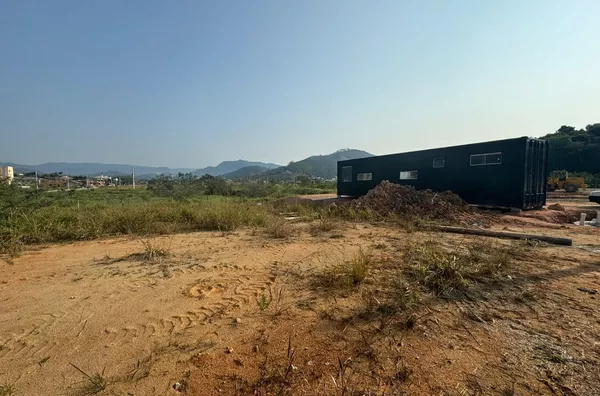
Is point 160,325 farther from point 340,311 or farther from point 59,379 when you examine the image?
point 340,311

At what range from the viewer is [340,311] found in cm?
296

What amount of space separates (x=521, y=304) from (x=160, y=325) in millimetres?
3897

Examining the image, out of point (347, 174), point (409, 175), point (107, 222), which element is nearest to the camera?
point (107, 222)

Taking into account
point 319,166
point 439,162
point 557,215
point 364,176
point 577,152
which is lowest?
point 557,215

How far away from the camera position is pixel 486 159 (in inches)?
449

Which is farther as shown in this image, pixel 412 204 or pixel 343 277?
pixel 412 204

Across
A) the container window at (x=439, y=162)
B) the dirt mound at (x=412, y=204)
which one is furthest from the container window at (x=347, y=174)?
the dirt mound at (x=412, y=204)

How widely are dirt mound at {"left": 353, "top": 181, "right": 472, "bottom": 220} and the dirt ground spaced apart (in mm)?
5439

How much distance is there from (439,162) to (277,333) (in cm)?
1288

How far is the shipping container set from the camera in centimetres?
1059

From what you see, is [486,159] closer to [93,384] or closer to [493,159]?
[493,159]

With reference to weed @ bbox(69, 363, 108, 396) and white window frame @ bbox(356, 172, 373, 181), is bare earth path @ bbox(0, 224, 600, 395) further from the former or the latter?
white window frame @ bbox(356, 172, 373, 181)

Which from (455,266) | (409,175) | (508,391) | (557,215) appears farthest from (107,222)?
(557,215)

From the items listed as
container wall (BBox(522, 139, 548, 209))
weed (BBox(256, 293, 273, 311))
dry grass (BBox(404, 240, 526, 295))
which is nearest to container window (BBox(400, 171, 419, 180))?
container wall (BBox(522, 139, 548, 209))
